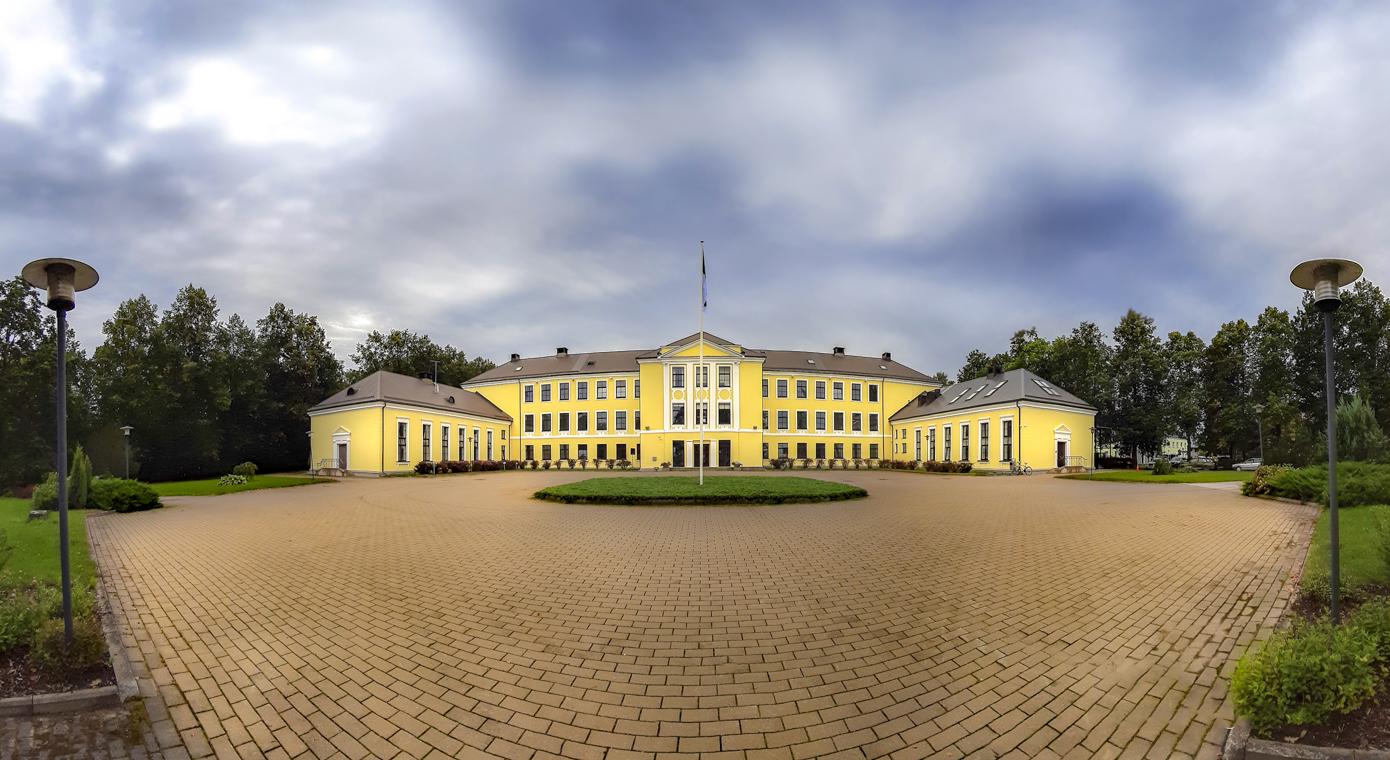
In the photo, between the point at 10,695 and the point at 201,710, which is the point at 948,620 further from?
the point at 10,695

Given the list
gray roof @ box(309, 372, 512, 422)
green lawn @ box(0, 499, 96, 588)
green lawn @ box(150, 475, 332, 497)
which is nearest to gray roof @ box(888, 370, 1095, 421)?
gray roof @ box(309, 372, 512, 422)

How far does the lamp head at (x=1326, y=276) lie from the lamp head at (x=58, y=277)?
38.0 feet

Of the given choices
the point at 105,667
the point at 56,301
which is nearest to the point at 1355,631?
the point at 105,667

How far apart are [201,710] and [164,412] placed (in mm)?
45958

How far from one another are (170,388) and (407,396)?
15342mm

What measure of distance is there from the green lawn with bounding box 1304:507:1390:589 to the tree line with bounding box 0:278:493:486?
142 feet

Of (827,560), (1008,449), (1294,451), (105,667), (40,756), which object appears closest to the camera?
(40,756)

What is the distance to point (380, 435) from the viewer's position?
35625 millimetres

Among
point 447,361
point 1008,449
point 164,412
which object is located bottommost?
point 1008,449

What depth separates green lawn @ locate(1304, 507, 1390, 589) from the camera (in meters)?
6.24

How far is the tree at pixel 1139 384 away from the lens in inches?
1841

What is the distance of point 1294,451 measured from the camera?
19.3 metres

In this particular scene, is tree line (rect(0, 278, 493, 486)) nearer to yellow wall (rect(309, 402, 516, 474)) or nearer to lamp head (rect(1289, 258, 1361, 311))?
yellow wall (rect(309, 402, 516, 474))

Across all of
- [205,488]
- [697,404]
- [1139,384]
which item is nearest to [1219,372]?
[1139,384]
